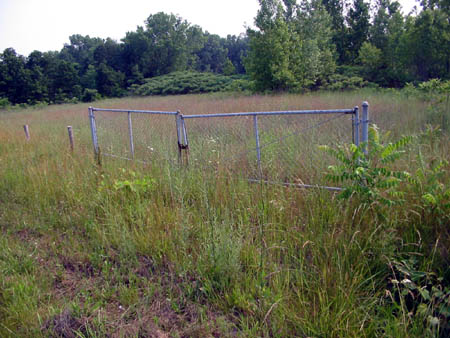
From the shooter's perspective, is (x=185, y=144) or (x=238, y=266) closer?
(x=238, y=266)

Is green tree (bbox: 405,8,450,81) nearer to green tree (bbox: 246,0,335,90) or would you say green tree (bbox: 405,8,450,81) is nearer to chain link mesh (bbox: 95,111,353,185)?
green tree (bbox: 246,0,335,90)

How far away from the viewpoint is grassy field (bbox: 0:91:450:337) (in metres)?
2.59

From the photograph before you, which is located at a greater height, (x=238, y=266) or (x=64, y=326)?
(x=238, y=266)

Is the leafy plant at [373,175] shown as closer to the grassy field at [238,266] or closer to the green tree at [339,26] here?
the grassy field at [238,266]

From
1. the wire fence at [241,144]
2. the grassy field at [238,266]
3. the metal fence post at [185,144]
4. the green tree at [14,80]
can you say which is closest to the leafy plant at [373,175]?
the grassy field at [238,266]

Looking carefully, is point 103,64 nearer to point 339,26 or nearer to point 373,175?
point 339,26

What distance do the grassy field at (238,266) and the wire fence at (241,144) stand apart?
10.9 inches

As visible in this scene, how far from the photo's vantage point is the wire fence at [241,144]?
466 centimetres

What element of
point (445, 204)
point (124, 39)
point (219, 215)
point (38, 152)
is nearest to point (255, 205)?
point (219, 215)

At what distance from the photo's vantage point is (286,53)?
74.6 feet

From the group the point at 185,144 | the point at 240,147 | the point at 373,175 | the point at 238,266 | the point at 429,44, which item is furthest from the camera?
the point at 429,44

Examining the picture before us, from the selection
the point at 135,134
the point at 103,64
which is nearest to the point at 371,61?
the point at 135,134

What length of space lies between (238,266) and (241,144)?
353cm

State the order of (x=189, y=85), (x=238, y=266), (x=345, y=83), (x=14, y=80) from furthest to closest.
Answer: (x=14, y=80) → (x=189, y=85) → (x=345, y=83) → (x=238, y=266)
